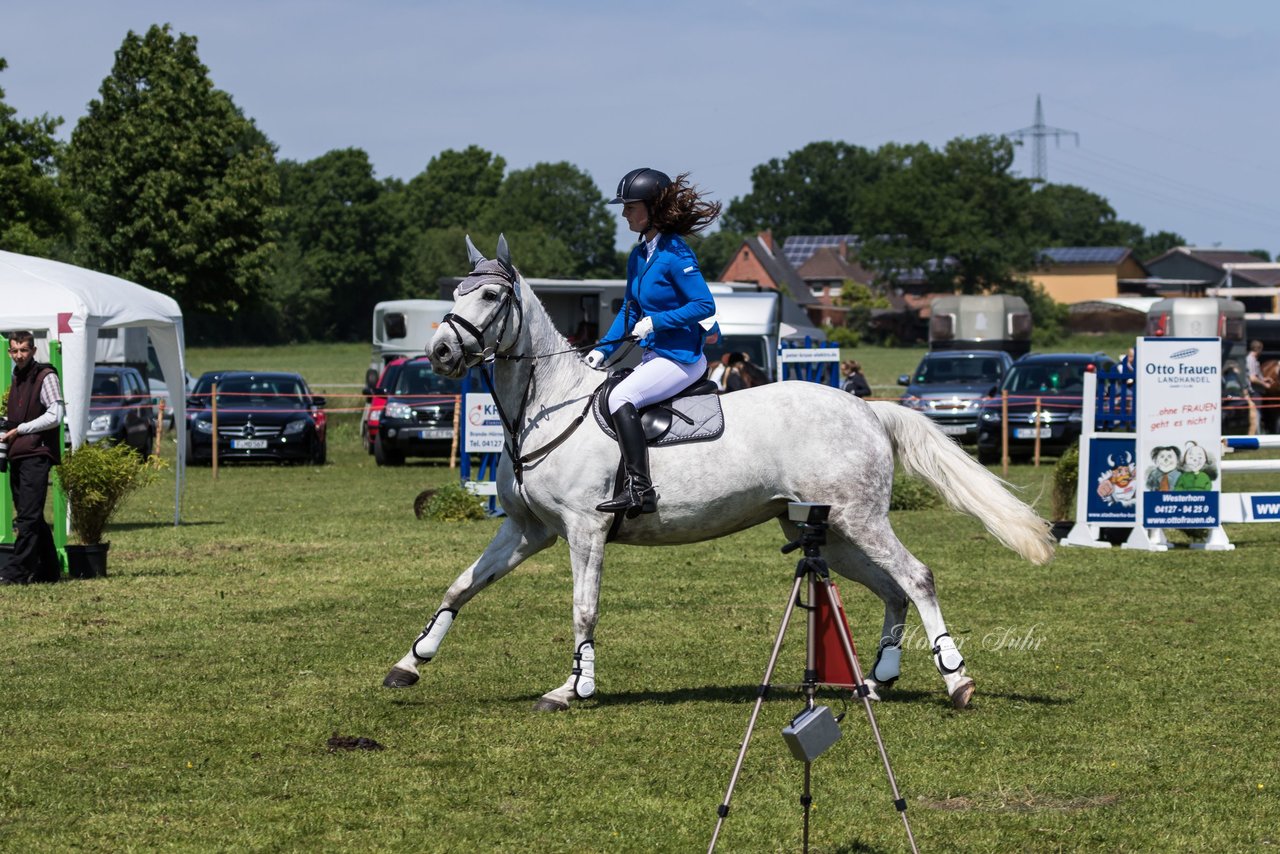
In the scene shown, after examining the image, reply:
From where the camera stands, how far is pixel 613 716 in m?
8.09

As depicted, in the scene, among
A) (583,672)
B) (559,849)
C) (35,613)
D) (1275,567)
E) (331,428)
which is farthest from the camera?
(331,428)

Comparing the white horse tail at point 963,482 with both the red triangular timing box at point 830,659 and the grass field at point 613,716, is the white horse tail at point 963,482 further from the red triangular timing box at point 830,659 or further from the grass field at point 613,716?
the red triangular timing box at point 830,659

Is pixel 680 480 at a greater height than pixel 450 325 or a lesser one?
lesser

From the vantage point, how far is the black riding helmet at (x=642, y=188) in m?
8.26

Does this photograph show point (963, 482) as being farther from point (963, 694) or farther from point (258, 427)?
point (258, 427)

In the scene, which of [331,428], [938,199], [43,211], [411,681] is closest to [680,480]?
[411,681]

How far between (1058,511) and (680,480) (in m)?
10.0

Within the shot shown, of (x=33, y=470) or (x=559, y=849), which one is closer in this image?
(x=559, y=849)

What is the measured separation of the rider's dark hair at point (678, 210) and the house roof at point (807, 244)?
149880 mm

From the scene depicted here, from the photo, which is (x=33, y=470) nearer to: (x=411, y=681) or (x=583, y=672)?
(x=411, y=681)

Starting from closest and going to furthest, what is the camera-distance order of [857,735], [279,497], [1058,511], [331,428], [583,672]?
[857,735]
[583,672]
[1058,511]
[279,497]
[331,428]

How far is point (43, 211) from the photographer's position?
4422 centimetres

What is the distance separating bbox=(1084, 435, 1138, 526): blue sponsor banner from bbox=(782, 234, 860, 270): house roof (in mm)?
141943

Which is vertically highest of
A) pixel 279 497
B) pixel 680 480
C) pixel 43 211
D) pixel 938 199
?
pixel 938 199
